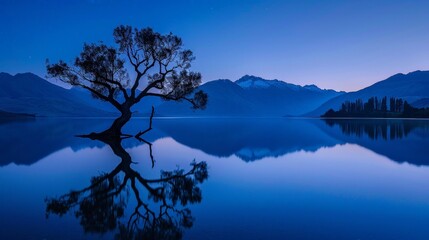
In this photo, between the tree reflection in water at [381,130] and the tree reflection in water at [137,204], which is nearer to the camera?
the tree reflection in water at [137,204]

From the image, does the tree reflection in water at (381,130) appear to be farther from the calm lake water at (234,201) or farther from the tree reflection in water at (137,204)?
the tree reflection in water at (137,204)

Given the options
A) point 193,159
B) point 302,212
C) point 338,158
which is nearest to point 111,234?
point 302,212

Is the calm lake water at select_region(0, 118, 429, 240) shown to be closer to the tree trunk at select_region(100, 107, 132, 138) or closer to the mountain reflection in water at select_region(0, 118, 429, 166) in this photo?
the mountain reflection in water at select_region(0, 118, 429, 166)

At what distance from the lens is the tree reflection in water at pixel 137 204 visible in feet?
29.2

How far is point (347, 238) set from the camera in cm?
834

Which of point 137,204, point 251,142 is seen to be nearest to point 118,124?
→ point 251,142

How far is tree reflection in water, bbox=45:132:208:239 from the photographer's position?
8.89m

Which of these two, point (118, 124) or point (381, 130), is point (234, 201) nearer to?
point (118, 124)

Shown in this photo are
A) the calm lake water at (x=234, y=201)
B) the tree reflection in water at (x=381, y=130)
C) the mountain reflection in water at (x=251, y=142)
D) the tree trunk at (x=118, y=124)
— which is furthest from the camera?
the tree reflection in water at (x=381, y=130)

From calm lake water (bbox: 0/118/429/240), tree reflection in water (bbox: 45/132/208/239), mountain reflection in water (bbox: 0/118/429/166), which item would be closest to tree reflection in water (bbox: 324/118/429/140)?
mountain reflection in water (bbox: 0/118/429/166)

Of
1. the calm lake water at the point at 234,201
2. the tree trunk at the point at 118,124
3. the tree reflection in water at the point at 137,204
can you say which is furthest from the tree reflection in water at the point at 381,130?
the tree reflection in water at the point at 137,204

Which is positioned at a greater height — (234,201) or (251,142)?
(234,201)

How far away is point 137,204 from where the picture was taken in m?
11.2

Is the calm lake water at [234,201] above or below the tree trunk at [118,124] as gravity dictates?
below
